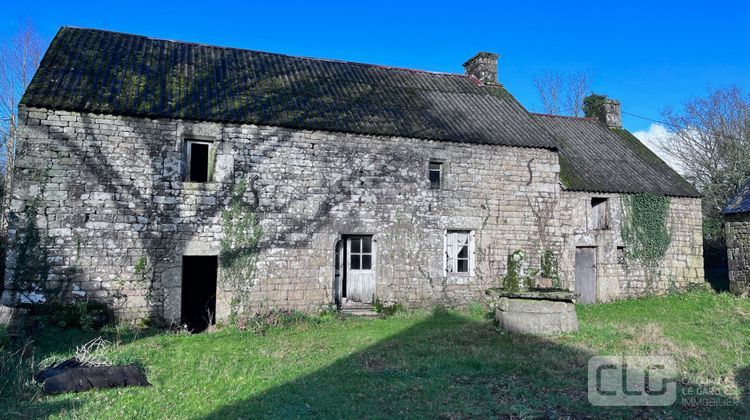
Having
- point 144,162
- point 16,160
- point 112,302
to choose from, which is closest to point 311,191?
point 144,162

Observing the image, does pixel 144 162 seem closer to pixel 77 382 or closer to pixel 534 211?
pixel 77 382

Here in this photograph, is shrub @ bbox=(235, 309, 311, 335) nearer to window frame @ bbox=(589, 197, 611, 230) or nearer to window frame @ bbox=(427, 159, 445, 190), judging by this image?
window frame @ bbox=(427, 159, 445, 190)

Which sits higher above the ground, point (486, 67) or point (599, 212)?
point (486, 67)

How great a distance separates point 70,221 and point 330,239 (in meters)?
5.62

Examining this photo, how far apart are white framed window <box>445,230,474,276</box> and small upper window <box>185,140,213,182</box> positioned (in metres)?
6.41

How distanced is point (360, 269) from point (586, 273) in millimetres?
7592

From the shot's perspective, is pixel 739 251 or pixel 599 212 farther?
pixel 599 212

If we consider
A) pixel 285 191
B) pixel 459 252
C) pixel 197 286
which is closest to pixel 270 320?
pixel 285 191

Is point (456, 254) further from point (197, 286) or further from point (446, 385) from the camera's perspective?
point (197, 286)

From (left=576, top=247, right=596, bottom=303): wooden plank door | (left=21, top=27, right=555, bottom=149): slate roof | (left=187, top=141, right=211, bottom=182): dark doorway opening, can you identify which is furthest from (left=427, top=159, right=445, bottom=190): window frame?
(left=187, top=141, right=211, bottom=182): dark doorway opening

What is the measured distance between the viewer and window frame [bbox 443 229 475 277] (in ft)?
40.7

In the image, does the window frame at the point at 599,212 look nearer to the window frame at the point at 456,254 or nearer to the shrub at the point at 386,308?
the window frame at the point at 456,254

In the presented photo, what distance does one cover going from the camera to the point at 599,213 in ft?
49.1

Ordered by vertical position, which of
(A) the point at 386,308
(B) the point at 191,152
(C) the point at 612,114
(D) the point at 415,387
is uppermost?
(C) the point at 612,114
